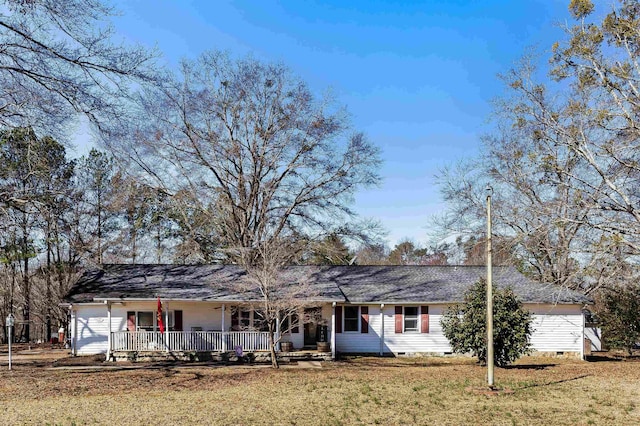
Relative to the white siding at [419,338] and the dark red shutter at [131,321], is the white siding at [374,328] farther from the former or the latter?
the dark red shutter at [131,321]

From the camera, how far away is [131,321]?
26.4 meters

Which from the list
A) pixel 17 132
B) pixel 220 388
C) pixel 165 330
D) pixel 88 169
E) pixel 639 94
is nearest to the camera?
pixel 17 132

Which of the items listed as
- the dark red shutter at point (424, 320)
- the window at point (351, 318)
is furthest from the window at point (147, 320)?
the dark red shutter at point (424, 320)

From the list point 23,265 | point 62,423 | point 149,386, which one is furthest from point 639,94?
point 23,265

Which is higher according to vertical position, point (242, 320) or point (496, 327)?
point (496, 327)

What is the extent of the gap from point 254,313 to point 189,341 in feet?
10.7

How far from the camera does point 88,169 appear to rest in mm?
36000

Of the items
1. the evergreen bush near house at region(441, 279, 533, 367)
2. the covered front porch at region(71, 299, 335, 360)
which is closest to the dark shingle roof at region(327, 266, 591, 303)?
the covered front porch at region(71, 299, 335, 360)

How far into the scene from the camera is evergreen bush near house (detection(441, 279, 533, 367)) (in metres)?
21.6

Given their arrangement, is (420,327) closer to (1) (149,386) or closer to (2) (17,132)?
(1) (149,386)

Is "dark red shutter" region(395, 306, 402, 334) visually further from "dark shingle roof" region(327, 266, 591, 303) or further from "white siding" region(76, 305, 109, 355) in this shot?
"white siding" region(76, 305, 109, 355)

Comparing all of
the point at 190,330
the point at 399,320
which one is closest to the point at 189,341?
the point at 190,330

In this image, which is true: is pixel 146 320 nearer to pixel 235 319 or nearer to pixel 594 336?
pixel 235 319

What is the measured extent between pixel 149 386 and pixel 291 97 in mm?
19478
